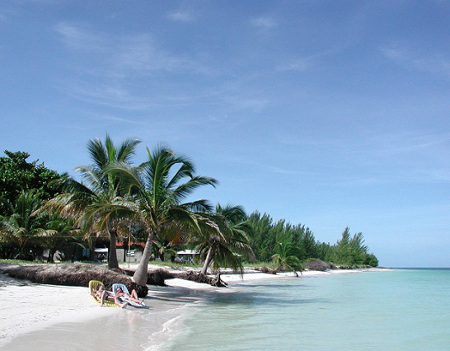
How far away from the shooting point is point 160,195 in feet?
53.9

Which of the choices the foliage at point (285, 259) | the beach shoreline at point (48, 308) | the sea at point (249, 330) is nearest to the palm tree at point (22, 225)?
the beach shoreline at point (48, 308)

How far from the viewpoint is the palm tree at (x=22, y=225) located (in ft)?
83.0

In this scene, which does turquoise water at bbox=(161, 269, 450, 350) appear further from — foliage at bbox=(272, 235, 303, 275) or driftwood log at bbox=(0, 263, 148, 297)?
foliage at bbox=(272, 235, 303, 275)

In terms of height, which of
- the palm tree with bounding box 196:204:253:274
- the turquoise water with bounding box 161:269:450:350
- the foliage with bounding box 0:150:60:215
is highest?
the foliage with bounding box 0:150:60:215

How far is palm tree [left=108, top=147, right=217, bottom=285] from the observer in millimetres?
16188

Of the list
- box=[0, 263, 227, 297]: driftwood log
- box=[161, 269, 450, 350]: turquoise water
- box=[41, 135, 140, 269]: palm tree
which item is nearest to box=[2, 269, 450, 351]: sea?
box=[161, 269, 450, 350]: turquoise water

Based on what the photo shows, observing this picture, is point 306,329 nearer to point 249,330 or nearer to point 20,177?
point 249,330

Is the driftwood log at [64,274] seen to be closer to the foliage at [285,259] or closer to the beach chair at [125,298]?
the beach chair at [125,298]

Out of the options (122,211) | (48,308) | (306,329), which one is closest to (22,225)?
(122,211)

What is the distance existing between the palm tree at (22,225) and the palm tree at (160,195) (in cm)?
1245

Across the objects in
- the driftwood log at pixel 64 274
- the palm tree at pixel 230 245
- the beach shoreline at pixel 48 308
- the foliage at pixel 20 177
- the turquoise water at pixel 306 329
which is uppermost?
the foliage at pixel 20 177

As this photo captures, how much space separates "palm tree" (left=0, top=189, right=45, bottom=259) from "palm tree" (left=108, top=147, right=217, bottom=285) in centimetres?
1245

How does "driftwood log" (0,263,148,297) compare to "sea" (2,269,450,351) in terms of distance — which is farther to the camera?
"driftwood log" (0,263,148,297)

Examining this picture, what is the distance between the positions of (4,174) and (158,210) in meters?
19.6
